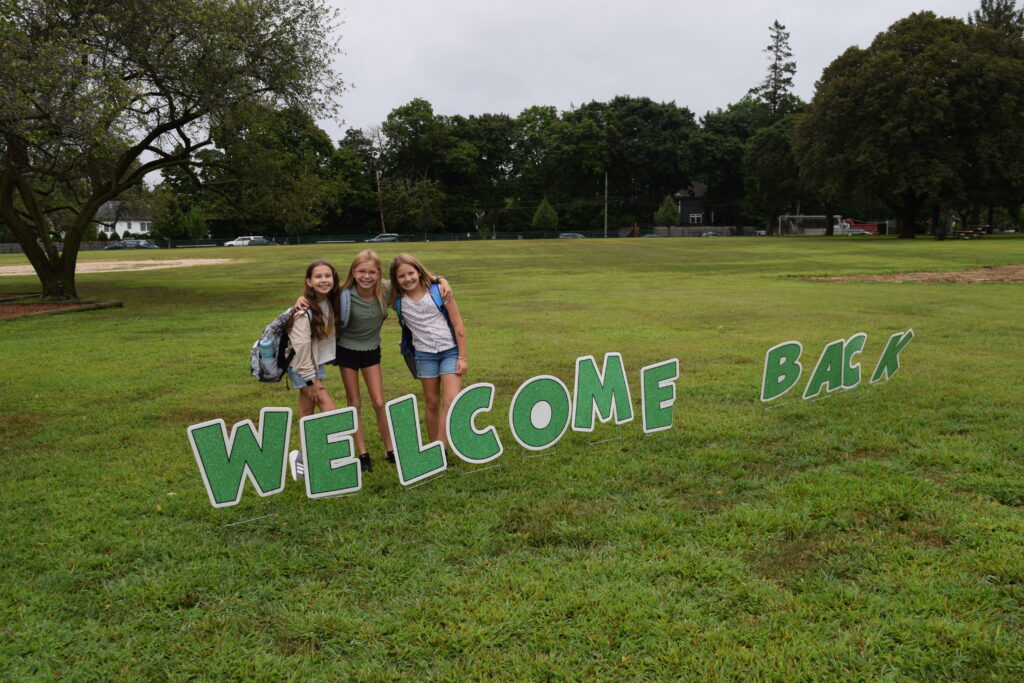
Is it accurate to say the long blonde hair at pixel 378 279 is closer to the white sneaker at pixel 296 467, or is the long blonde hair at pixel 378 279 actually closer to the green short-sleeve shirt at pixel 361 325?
the green short-sleeve shirt at pixel 361 325

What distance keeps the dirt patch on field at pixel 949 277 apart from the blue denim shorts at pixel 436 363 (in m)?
17.2

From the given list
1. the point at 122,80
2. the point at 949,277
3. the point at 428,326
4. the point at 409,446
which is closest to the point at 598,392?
the point at 428,326

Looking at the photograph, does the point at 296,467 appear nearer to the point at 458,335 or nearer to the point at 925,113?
the point at 458,335

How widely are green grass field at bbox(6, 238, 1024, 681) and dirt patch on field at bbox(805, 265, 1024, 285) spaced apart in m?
12.4

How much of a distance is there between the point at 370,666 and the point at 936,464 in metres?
4.07

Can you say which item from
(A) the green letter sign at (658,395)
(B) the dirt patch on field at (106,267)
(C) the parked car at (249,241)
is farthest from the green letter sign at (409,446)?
(C) the parked car at (249,241)

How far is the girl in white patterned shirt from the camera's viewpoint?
4992 millimetres

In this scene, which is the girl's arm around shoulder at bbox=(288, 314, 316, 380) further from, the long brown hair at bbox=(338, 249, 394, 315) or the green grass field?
the green grass field

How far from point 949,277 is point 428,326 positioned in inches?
771

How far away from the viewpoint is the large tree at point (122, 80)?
1212 cm

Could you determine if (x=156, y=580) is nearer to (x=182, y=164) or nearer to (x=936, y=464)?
(x=936, y=464)

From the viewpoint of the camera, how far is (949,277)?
20.1 metres

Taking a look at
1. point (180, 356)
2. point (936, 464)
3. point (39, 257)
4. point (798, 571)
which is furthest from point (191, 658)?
point (39, 257)

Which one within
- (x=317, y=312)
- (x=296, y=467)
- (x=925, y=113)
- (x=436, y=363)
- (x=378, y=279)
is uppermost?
(x=925, y=113)
